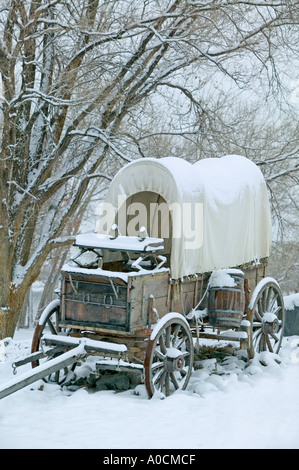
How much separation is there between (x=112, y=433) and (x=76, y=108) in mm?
7193

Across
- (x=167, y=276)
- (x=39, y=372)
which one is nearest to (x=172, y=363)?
(x=167, y=276)

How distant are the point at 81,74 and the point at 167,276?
183 inches

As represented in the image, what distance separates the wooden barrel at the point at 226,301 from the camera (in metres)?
8.24

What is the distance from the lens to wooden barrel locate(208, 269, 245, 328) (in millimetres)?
8242

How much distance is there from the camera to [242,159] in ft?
32.8

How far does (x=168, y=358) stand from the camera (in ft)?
23.7

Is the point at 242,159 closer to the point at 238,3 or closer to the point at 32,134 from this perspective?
the point at 238,3

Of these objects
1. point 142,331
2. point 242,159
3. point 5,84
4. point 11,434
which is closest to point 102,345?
point 142,331

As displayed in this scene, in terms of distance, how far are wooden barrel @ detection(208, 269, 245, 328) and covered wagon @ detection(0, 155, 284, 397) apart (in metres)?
0.01

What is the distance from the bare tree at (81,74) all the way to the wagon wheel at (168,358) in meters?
4.15

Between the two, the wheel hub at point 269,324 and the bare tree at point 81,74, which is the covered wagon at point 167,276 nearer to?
the wheel hub at point 269,324

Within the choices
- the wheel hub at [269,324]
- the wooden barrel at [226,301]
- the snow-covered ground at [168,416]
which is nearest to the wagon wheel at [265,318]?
the wheel hub at [269,324]

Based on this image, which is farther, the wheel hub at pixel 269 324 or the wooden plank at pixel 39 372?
the wheel hub at pixel 269 324

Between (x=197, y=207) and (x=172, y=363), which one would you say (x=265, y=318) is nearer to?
(x=197, y=207)
